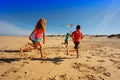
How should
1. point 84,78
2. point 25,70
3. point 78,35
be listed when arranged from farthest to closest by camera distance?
point 78,35
point 25,70
point 84,78

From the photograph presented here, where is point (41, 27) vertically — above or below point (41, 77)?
above

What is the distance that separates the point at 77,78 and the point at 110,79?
118 centimetres

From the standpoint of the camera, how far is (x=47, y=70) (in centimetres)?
593

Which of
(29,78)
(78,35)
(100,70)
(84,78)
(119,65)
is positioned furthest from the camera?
(78,35)

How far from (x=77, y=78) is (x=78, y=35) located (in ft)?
12.9

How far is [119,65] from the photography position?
24.1 feet

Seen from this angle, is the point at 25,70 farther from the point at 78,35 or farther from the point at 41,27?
the point at 78,35

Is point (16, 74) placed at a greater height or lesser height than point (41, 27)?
lesser

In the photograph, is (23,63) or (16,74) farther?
(23,63)

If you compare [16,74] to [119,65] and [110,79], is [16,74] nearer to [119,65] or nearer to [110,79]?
[110,79]

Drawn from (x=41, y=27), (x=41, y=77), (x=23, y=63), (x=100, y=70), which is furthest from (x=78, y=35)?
(x=41, y=77)

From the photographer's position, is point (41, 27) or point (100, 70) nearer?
point (100, 70)

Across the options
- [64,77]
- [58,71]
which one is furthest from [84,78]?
[58,71]

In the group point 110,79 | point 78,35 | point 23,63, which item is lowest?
point 110,79
